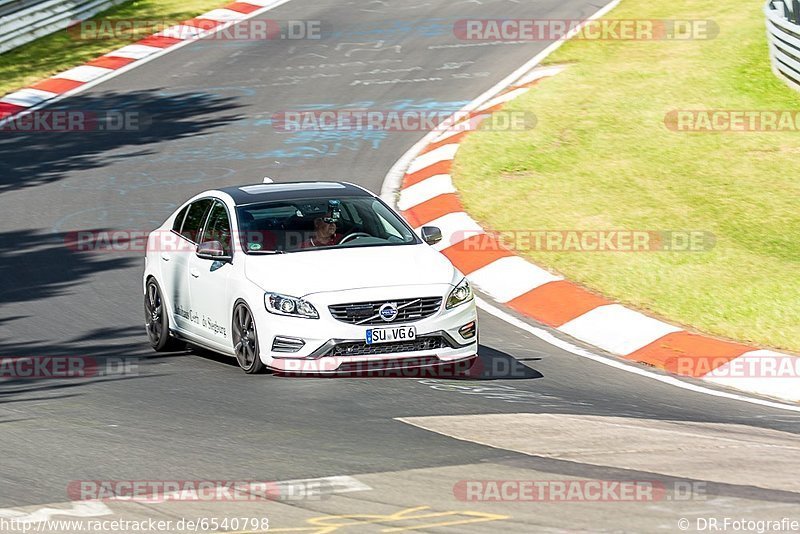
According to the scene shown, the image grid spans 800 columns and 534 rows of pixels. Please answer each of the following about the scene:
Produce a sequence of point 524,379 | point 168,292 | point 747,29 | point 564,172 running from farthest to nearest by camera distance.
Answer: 1. point 747,29
2. point 564,172
3. point 168,292
4. point 524,379

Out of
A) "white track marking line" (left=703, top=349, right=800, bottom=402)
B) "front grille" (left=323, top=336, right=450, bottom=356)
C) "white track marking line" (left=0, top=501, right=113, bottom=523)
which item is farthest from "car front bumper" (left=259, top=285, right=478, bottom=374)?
"white track marking line" (left=0, top=501, right=113, bottom=523)

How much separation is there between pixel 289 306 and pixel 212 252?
3.76 ft

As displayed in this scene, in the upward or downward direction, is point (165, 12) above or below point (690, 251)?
above

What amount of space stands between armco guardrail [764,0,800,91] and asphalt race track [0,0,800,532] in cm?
479

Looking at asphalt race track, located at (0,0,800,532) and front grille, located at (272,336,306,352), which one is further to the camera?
front grille, located at (272,336,306,352)

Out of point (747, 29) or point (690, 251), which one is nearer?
point (690, 251)

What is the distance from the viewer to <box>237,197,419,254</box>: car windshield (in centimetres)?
1138

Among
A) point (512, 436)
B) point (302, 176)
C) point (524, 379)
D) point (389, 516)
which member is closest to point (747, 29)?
point (302, 176)

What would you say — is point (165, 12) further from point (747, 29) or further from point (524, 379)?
point (524, 379)

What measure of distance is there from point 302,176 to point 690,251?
19.3 feet

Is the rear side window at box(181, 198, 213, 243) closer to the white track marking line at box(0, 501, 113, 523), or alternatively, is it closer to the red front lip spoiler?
the red front lip spoiler

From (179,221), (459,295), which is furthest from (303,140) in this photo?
(459,295)

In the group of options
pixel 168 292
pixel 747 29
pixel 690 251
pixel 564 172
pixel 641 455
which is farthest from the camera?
pixel 747 29

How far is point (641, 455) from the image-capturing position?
8.27 m
